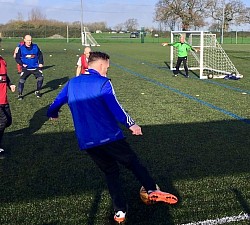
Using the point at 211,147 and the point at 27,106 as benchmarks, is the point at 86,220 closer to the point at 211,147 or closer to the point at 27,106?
the point at 211,147

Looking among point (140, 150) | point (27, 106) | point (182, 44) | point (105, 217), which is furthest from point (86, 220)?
point (182, 44)

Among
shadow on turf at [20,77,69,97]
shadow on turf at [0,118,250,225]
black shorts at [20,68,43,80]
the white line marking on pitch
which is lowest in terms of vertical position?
the white line marking on pitch

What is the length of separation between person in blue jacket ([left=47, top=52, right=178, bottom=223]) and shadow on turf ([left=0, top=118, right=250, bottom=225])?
56cm

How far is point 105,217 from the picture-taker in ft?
12.9

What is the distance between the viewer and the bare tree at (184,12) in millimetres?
66688

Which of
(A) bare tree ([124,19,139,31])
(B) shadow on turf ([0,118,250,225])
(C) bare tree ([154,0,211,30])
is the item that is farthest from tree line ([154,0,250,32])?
(B) shadow on turf ([0,118,250,225])

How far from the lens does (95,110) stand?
138 inches

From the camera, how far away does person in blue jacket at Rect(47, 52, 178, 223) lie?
3.44 meters

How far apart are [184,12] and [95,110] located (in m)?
67.1

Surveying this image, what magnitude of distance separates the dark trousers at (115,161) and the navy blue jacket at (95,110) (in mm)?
90

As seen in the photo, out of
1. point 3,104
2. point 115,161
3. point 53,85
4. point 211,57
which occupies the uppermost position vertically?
point 211,57

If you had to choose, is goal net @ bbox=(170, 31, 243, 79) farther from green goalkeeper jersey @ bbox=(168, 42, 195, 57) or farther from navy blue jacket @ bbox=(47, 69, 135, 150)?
navy blue jacket @ bbox=(47, 69, 135, 150)

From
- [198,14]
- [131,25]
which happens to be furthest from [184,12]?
[131,25]

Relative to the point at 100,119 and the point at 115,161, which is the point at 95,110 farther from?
the point at 115,161
